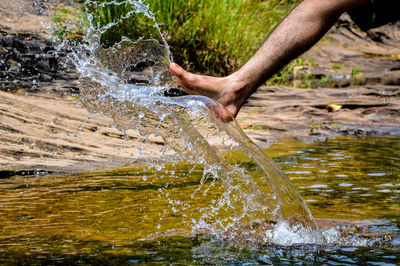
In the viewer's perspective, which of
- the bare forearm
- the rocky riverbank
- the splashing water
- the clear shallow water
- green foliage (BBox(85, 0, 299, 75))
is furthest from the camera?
green foliage (BBox(85, 0, 299, 75))

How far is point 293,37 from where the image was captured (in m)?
2.49

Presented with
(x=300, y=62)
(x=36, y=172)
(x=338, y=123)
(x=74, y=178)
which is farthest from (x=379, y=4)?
(x=300, y=62)

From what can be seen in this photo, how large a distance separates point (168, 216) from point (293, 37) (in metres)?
0.92

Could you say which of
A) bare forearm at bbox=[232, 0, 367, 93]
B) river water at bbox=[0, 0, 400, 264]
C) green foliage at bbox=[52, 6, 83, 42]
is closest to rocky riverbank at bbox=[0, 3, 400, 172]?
green foliage at bbox=[52, 6, 83, 42]

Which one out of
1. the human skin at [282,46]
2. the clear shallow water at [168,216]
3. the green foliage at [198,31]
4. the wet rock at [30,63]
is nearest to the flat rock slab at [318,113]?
the green foliage at [198,31]

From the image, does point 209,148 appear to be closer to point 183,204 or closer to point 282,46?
point 183,204

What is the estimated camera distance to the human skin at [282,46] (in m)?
2.45

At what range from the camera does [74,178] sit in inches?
122

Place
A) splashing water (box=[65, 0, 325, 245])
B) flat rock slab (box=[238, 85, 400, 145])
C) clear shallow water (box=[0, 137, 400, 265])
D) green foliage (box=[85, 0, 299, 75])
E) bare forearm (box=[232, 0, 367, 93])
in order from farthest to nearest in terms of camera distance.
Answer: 1. green foliage (box=[85, 0, 299, 75])
2. flat rock slab (box=[238, 85, 400, 145])
3. bare forearm (box=[232, 0, 367, 93])
4. splashing water (box=[65, 0, 325, 245])
5. clear shallow water (box=[0, 137, 400, 265])

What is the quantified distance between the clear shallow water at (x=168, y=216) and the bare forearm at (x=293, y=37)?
0.51m

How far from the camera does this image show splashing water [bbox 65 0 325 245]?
215 centimetres

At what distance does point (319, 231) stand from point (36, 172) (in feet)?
5.66

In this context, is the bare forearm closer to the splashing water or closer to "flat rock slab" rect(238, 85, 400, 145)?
the splashing water

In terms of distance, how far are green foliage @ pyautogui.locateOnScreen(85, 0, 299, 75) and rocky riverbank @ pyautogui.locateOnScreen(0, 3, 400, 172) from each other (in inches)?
23.1
